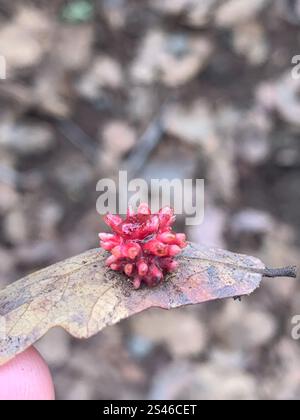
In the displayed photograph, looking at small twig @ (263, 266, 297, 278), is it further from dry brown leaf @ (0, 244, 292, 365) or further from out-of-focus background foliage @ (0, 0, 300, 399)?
out-of-focus background foliage @ (0, 0, 300, 399)

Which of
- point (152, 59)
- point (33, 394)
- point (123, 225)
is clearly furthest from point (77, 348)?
point (152, 59)

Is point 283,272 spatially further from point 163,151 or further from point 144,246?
point 163,151

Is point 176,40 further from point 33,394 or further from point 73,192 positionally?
point 33,394

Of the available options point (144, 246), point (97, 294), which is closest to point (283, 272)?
point (144, 246)

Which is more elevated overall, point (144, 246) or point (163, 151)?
point (163, 151)

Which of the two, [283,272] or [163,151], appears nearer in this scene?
[283,272]

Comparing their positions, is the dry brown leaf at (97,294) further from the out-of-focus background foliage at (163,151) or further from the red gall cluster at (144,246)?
the out-of-focus background foliage at (163,151)

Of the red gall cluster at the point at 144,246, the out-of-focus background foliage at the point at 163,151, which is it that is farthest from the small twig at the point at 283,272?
the out-of-focus background foliage at the point at 163,151
